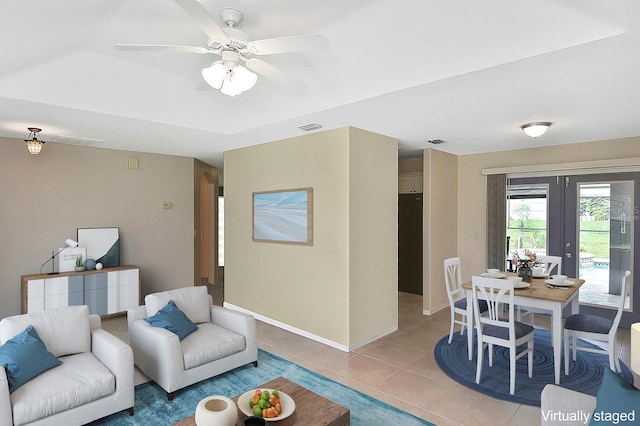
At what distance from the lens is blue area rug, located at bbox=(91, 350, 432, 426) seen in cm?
270

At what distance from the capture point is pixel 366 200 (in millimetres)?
4223

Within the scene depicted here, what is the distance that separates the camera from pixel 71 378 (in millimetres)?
2520

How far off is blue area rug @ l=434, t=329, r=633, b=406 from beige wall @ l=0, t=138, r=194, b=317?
14.8ft

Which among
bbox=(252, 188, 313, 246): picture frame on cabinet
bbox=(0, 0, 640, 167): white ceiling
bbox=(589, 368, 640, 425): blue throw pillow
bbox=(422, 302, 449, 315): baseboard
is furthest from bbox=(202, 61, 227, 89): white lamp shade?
bbox=(422, 302, 449, 315): baseboard

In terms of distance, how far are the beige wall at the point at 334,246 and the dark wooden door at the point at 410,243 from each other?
1829mm

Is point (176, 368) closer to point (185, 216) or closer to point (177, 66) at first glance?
point (177, 66)

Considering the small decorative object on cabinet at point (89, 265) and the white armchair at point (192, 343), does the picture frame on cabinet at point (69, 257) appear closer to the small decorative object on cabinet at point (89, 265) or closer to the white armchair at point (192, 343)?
the small decorative object on cabinet at point (89, 265)

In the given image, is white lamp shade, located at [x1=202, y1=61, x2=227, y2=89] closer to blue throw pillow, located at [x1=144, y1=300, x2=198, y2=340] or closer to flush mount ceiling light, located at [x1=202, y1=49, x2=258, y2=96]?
flush mount ceiling light, located at [x1=202, y1=49, x2=258, y2=96]

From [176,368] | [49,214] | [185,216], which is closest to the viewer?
[176,368]

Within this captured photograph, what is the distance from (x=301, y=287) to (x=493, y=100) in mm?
2927

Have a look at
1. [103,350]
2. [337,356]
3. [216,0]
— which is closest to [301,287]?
[337,356]

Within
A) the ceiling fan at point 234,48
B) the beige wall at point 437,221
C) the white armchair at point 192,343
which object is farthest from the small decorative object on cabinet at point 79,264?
the beige wall at point 437,221

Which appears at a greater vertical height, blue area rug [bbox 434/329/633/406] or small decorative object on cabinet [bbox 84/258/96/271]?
small decorative object on cabinet [bbox 84/258/96/271]

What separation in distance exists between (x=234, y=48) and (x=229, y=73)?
14cm
